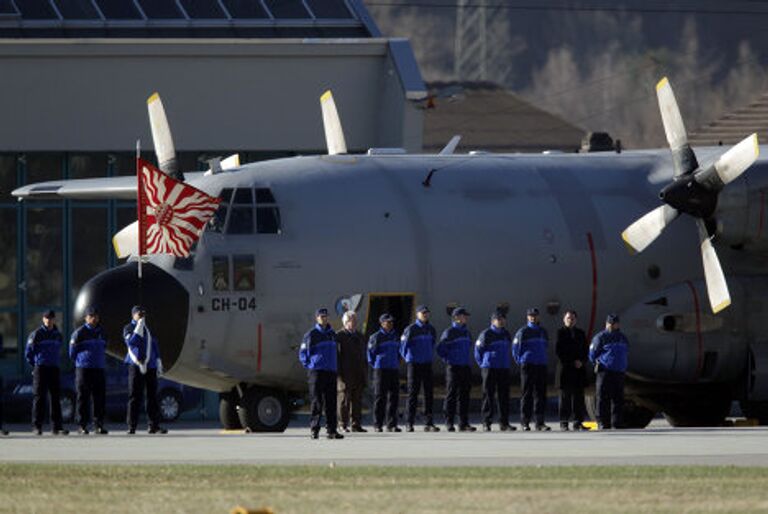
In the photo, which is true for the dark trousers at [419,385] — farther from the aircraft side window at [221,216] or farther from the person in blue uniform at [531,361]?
the aircraft side window at [221,216]

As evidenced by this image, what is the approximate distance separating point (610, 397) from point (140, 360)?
262 inches

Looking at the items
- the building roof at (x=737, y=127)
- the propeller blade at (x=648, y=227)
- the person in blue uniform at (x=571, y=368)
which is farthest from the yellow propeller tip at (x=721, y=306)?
the building roof at (x=737, y=127)

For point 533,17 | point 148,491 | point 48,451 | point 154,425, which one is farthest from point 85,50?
point 533,17

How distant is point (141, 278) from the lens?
30.3m

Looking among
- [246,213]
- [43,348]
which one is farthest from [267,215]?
[43,348]

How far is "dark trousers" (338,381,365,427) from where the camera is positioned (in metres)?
31.6

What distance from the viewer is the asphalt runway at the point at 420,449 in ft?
81.6

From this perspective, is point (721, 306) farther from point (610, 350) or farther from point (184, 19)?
point (184, 19)

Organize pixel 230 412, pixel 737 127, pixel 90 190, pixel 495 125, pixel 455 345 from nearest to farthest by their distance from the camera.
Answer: pixel 455 345
pixel 230 412
pixel 90 190
pixel 737 127
pixel 495 125

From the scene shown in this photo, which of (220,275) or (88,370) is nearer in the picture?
(220,275)

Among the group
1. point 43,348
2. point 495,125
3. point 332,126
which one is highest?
point 495,125

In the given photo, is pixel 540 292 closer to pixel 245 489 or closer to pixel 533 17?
pixel 245 489

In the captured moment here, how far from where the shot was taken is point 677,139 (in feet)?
105

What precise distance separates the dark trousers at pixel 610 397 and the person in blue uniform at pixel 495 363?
1.32 meters
